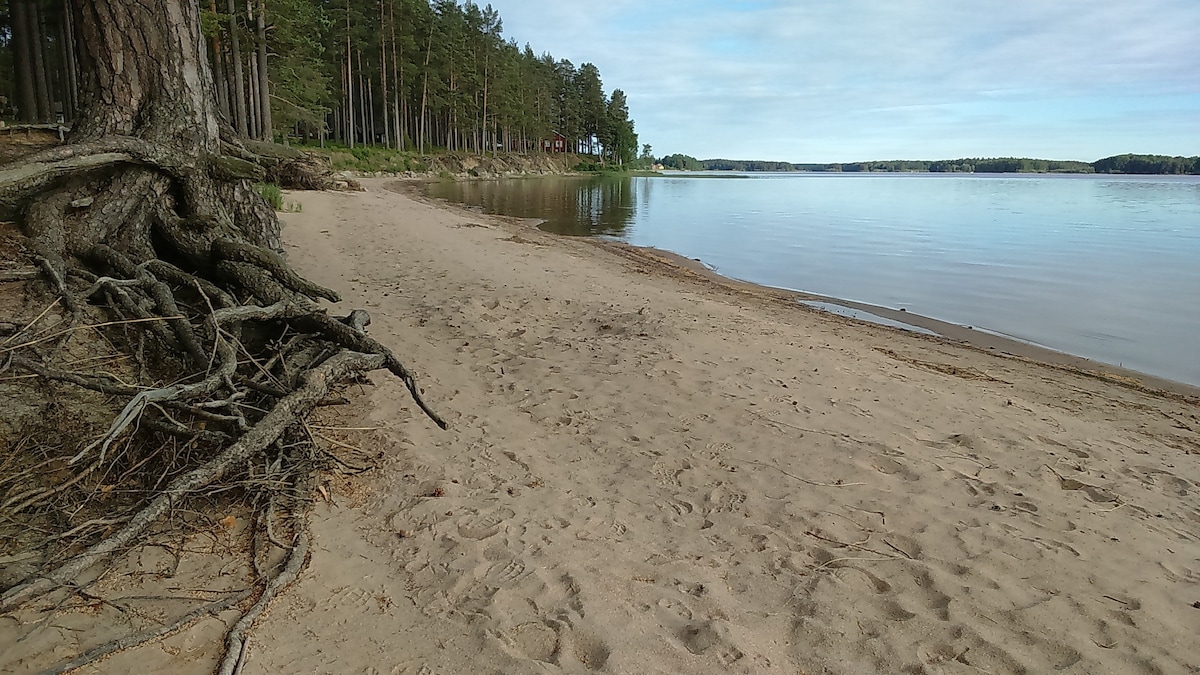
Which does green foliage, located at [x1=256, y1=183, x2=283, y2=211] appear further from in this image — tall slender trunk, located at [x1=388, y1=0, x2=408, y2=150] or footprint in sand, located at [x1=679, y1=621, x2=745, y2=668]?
tall slender trunk, located at [x1=388, y1=0, x2=408, y2=150]

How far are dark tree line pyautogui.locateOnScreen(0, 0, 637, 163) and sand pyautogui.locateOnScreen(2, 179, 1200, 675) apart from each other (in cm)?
360

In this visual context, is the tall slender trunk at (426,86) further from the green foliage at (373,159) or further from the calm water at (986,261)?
the calm water at (986,261)

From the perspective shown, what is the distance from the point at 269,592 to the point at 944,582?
8.99 feet

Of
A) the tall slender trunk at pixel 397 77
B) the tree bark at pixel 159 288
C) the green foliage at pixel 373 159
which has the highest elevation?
the tall slender trunk at pixel 397 77

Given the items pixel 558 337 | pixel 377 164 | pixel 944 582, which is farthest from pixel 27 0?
pixel 377 164

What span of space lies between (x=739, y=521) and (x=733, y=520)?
0.10 ft

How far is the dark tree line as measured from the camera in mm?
17672

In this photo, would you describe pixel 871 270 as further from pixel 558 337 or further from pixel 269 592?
pixel 269 592

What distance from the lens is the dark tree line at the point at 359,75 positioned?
17.7 m

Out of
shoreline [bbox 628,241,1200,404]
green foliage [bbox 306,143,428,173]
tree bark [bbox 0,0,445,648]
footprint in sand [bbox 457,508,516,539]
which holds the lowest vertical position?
shoreline [bbox 628,241,1200,404]

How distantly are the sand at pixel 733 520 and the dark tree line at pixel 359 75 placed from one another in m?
3.60

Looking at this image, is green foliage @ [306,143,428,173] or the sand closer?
the sand

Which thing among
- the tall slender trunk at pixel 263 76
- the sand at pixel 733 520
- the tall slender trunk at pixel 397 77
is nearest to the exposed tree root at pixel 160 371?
the sand at pixel 733 520

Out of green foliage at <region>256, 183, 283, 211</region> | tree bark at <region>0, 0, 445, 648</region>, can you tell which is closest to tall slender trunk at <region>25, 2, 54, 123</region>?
green foliage at <region>256, 183, 283, 211</region>
